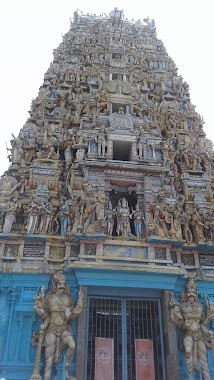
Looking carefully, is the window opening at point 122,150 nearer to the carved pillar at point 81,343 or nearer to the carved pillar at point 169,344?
the carved pillar at point 169,344

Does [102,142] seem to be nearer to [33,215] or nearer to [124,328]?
[33,215]

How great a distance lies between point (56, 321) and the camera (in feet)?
31.9

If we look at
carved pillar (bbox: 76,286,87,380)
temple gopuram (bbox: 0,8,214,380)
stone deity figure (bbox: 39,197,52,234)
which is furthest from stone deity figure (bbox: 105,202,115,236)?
carved pillar (bbox: 76,286,87,380)

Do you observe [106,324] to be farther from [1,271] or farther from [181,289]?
[1,271]

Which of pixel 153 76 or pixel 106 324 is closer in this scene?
pixel 106 324

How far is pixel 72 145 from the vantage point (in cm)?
1488

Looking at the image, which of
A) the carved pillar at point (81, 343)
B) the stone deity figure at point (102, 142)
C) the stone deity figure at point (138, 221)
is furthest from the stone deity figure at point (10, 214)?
the stone deity figure at point (138, 221)

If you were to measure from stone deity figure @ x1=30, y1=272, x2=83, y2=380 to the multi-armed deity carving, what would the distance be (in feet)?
7.48

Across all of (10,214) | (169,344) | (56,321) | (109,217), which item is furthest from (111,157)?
(169,344)

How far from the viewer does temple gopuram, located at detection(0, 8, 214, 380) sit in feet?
32.3

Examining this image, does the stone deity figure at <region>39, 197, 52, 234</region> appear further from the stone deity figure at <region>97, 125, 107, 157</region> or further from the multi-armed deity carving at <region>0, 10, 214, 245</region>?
the stone deity figure at <region>97, 125, 107, 157</region>

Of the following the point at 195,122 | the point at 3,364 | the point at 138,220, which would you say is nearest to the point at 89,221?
the point at 138,220

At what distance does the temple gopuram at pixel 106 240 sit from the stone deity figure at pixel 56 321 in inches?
1.3

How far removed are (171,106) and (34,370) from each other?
45.5 feet
